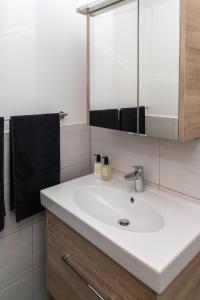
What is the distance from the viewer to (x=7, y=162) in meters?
1.23

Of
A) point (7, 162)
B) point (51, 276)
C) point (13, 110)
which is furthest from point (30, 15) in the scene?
point (51, 276)

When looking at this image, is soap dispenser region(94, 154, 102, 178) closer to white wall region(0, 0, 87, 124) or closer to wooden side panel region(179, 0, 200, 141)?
white wall region(0, 0, 87, 124)

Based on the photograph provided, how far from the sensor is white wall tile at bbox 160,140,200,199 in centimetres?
110

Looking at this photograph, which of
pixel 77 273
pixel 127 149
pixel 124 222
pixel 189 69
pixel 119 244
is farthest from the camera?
pixel 127 149

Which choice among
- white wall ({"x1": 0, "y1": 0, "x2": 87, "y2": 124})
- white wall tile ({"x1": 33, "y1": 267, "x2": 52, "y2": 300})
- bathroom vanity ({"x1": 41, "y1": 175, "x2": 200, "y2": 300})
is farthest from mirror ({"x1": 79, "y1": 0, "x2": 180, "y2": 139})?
white wall tile ({"x1": 33, "y1": 267, "x2": 52, "y2": 300})

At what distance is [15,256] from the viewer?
1.32 meters

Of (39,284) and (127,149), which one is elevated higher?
(127,149)

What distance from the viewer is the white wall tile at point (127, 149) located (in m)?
1.28

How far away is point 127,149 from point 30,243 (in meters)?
0.75

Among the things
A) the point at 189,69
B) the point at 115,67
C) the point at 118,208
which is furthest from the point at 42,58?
the point at 118,208

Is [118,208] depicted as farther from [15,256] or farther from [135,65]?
[135,65]

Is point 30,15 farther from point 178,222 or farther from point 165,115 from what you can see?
point 178,222

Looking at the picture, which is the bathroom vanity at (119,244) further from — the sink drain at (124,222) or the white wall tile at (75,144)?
the white wall tile at (75,144)

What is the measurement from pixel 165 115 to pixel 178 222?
0.44 meters
